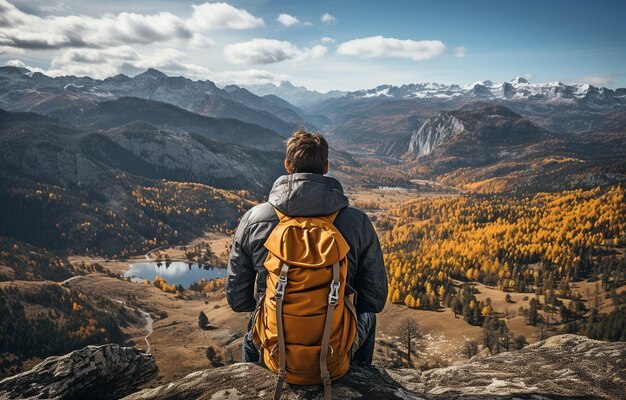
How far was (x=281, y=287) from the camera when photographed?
24.5 ft

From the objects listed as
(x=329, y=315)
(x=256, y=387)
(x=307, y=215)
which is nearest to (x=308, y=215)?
(x=307, y=215)

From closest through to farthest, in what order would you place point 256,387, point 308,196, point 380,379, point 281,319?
point 281,319 → point 308,196 → point 256,387 → point 380,379

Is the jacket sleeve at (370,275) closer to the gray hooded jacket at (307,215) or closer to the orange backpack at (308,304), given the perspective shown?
the gray hooded jacket at (307,215)

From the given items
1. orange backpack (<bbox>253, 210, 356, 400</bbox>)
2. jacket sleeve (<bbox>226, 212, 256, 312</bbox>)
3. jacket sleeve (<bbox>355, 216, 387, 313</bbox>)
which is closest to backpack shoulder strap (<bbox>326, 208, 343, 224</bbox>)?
orange backpack (<bbox>253, 210, 356, 400</bbox>)

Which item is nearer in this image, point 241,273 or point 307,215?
point 307,215

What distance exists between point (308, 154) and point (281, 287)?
3.16m

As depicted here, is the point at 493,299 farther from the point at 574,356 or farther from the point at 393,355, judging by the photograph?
the point at 574,356

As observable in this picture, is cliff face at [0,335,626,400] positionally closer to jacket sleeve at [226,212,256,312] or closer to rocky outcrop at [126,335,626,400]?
rocky outcrop at [126,335,626,400]

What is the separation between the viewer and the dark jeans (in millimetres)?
9516

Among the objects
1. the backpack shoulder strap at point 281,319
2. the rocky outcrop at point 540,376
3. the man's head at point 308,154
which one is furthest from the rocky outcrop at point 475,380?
the man's head at point 308,154

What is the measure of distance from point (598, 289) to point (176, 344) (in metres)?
183

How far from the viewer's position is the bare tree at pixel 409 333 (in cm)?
11738

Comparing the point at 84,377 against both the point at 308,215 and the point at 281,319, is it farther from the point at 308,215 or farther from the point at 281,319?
the point at 308,215

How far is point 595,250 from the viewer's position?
199 metres
